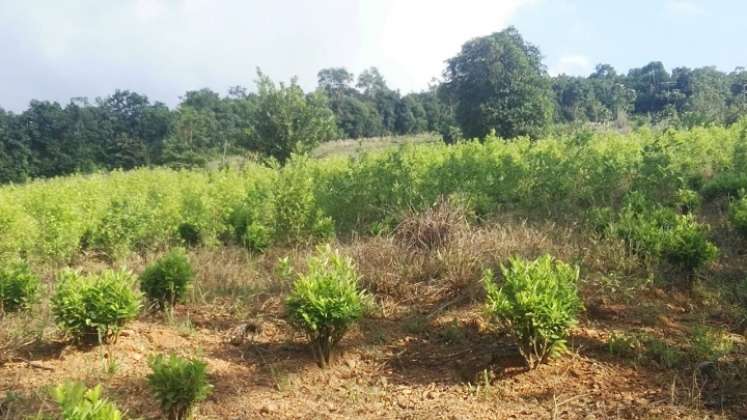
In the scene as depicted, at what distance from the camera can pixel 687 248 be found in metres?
3.94

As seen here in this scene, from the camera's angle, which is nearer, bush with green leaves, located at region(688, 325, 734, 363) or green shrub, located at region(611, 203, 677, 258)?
bush with green leaves, located at region(688, 325, 734, 363)

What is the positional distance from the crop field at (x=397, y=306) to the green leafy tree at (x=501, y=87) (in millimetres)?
19162

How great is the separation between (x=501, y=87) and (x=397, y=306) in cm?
2338

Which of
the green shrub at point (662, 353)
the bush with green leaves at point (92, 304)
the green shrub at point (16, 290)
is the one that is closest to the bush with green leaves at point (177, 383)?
the bush with green leaves at point (92, 304)

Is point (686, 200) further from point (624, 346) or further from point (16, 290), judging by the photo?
point (16, 290)

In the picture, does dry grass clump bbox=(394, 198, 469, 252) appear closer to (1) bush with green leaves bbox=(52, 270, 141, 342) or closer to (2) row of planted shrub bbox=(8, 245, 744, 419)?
(2) row of planted shrub bbox=(8, 245, 744, 419)

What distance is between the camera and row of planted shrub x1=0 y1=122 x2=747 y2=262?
602 centimetres

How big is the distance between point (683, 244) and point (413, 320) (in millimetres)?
2045

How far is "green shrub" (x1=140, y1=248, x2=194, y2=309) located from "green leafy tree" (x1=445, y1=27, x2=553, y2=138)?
71.7 feet

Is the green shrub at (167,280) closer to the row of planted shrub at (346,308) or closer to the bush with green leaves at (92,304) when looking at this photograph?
the row of planted shrub at (346,308)

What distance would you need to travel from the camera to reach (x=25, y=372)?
314cm

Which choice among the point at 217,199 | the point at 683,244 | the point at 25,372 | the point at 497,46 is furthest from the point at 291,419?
the point at 497,46

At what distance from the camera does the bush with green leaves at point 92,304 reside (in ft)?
10.7

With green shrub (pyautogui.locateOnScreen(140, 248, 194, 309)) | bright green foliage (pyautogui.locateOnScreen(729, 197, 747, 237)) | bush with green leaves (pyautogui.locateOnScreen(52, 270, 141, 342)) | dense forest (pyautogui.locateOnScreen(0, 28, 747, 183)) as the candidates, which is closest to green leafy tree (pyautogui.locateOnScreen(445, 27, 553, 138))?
dense forest (pyautogui.locateOnScreen(0, 28, 747, 183))
